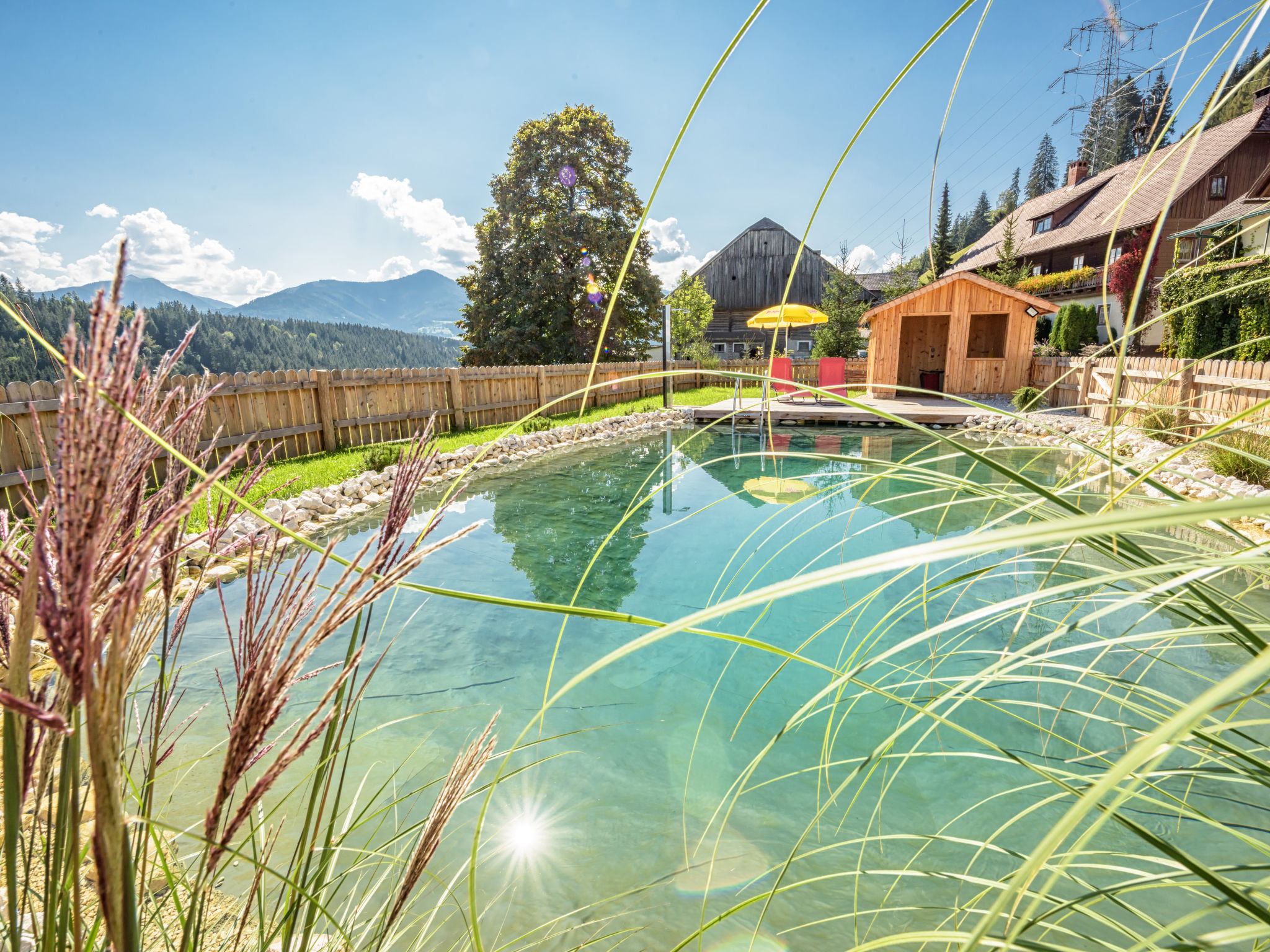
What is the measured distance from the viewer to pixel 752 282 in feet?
97.6

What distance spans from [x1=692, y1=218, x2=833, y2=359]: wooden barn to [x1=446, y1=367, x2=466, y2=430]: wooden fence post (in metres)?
19.5

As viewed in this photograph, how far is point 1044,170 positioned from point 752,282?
5097 cm

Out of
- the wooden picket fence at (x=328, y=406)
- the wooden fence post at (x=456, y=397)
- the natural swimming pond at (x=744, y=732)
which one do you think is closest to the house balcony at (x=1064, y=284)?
the wooden picket fence at (x=328, y=406)

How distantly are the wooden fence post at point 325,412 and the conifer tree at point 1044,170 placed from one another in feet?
230

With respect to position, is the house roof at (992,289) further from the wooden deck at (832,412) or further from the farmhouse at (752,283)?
the farmhouse at (752,283)

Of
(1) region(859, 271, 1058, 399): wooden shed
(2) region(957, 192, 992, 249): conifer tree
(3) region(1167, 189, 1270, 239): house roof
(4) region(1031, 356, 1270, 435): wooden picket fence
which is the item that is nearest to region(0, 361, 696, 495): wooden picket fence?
(4) region(1031, 356, 1270, 435): wooden picket fence

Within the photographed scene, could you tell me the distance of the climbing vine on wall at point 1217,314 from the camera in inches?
374

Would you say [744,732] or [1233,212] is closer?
[744,732]

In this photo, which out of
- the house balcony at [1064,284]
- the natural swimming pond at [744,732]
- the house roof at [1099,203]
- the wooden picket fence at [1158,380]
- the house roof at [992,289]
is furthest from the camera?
the house balcony at [1064,284]

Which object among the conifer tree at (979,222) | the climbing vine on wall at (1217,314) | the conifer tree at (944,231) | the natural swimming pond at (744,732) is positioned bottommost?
the natural swimming pond at (744,732)

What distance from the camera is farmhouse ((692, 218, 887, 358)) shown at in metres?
29.2

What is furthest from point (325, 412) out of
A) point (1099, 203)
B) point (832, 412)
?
point (1099, 203)

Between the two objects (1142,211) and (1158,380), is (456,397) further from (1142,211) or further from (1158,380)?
(1142,211)

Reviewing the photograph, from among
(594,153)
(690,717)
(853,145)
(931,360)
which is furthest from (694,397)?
(853,145)
